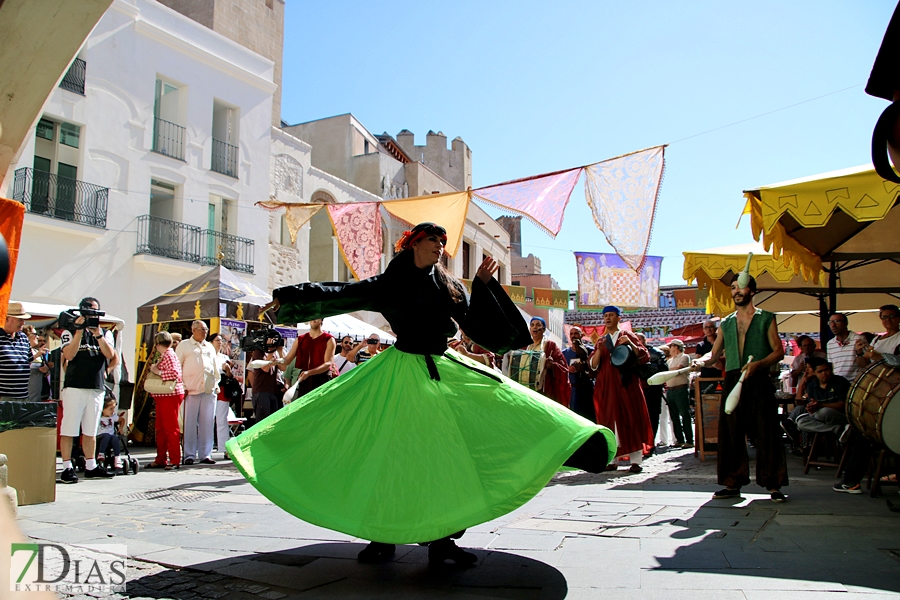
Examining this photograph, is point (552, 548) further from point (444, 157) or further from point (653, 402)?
point (444, 157)

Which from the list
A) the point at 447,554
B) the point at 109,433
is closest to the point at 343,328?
the point at 109,433

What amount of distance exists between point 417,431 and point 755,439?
3.20 m

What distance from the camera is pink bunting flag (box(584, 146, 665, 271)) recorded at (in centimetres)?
804

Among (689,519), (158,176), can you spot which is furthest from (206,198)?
(689,519)

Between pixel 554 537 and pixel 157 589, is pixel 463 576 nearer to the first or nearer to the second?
pixel 554 537

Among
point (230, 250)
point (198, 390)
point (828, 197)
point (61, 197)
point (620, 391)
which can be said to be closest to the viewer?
point (828, 197)

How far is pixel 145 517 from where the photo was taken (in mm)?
4895

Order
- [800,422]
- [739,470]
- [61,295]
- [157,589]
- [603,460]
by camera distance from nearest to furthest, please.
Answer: [157,589], [603,460], [739,470], [800,422], [61,295]

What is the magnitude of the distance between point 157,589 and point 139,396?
7.87 metres

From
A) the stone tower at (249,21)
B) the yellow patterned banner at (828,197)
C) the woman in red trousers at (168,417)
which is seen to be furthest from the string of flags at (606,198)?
the stone tower at (249,21)

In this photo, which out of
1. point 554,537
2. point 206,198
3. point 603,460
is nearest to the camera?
point 603,460

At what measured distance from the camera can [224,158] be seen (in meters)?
20.9

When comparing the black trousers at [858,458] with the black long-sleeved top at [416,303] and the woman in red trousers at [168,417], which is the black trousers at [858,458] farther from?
the woman in red trousers at [168,417]

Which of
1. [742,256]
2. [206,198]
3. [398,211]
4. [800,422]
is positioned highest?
[206,198]
